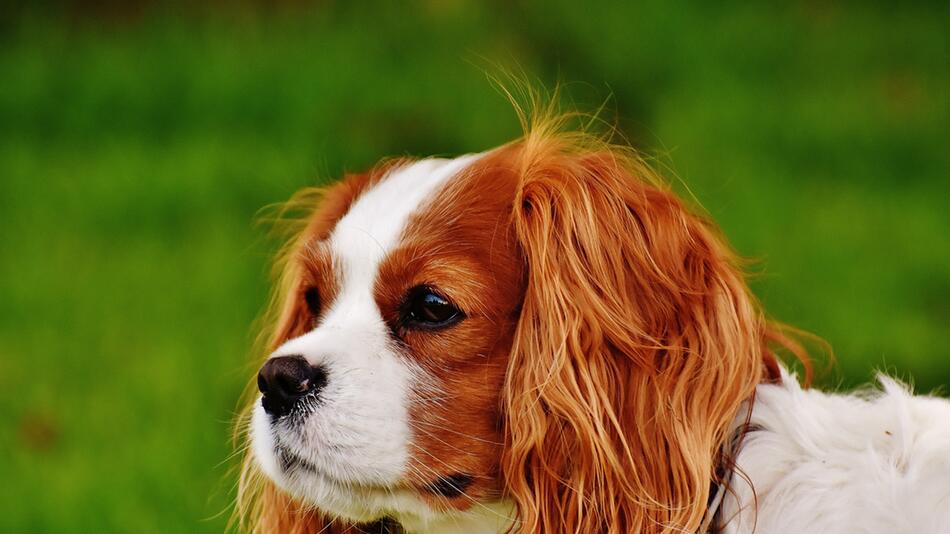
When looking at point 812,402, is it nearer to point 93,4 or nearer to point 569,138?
point 569,138

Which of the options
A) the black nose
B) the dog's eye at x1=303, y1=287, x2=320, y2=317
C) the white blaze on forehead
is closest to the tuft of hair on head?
the white blaze on forehead

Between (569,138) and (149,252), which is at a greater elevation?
(569,138)

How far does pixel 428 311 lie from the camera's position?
3119 millimetres

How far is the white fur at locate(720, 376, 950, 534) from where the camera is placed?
2.83 metres

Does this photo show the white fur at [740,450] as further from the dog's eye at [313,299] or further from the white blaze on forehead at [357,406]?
the dog's eye at [313,299]

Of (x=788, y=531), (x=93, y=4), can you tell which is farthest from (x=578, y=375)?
(x=93, y=4)

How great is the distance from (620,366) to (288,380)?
32.1 inches

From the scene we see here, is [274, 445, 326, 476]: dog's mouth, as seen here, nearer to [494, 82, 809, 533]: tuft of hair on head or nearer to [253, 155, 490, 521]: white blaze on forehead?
[253, 155, 490, 521]: white blaze on forehead

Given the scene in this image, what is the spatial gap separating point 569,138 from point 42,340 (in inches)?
147

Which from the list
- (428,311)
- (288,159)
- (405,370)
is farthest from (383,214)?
(288,159)

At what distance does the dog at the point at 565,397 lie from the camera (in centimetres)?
298

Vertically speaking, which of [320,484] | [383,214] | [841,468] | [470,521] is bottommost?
[470,521]

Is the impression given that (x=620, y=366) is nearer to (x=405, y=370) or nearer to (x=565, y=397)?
(x=565, y=397)

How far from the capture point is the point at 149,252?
6.89m
